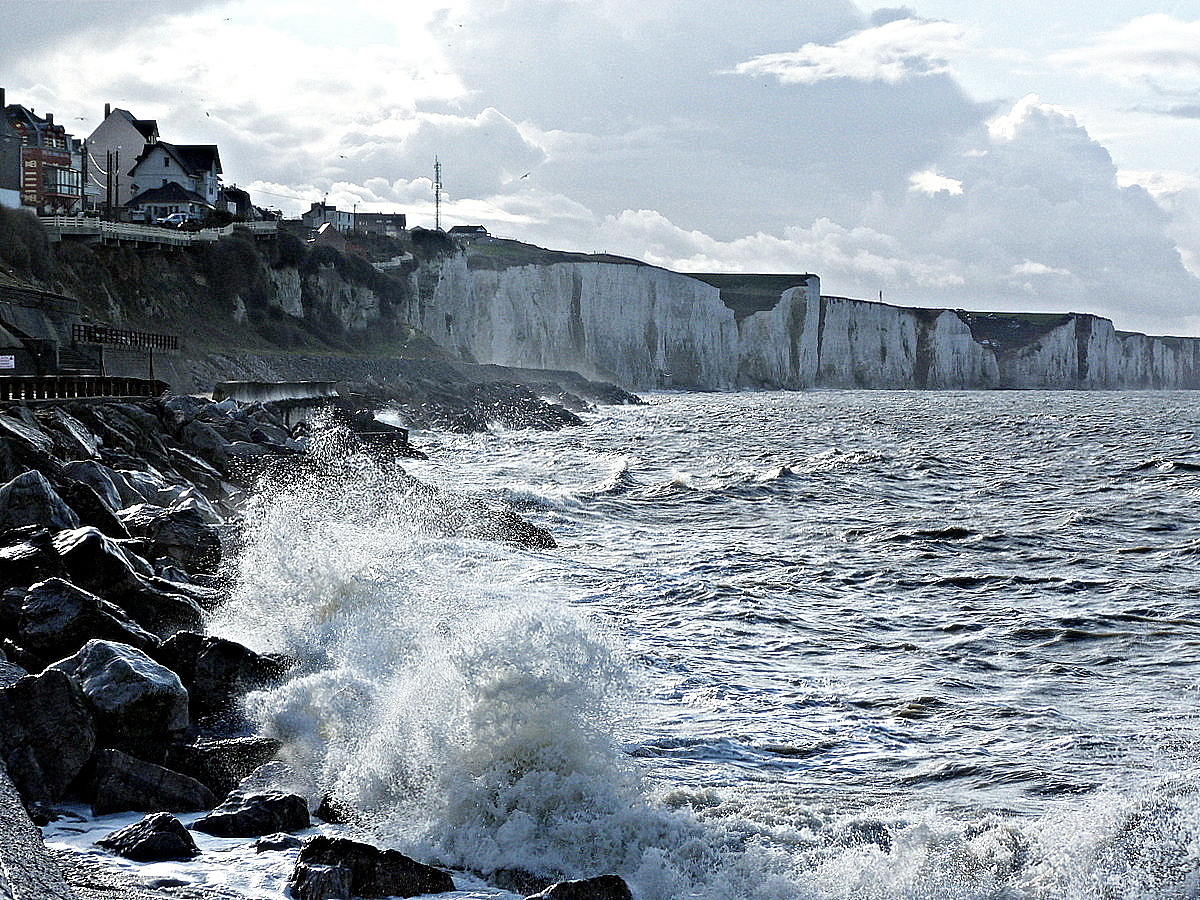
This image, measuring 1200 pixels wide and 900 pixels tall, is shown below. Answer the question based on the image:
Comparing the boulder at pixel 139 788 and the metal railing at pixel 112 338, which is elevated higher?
the metal railing at pixel 112 338

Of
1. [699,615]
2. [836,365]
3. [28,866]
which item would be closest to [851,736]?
[699,615]

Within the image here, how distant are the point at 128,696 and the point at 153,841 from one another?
1.45 meters

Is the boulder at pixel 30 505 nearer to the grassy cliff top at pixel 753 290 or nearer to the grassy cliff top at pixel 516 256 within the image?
the grassy cliff top at pixel 516 256

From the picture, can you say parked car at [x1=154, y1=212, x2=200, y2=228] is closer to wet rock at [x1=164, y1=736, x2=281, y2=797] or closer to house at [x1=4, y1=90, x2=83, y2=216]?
house at [x1=4, y1=90, x2=83, y2=216]

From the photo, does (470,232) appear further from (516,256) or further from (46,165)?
(46,165)

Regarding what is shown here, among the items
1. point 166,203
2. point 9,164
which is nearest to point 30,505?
point 9,164

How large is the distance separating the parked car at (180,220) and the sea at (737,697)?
42.3m

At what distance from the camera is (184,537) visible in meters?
12.0

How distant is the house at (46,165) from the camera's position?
2151 inches

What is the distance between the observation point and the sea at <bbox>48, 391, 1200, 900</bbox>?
236 inches

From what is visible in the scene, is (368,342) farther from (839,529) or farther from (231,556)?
(231,556)

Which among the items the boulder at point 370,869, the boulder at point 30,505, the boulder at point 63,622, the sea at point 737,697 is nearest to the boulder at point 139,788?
the sea at point 737,697

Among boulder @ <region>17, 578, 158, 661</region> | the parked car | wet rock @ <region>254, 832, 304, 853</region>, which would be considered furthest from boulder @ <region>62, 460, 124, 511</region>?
the parked car

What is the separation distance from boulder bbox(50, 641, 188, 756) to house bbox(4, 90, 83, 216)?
48.4 metres
